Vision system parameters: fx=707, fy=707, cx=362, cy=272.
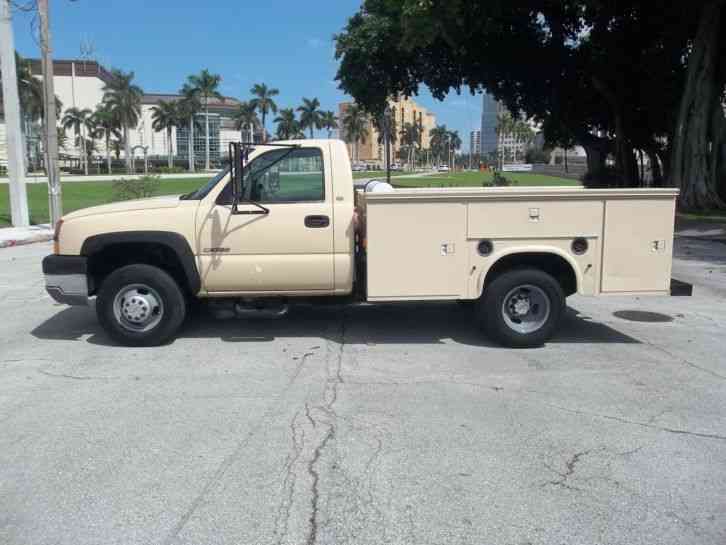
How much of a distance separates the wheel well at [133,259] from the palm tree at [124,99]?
108952mm

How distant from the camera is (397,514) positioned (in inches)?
147

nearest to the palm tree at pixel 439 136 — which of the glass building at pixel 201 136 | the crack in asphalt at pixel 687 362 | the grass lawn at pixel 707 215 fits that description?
the glass building at pixel 201 136

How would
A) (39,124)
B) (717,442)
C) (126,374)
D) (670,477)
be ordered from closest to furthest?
(670,477), (717,442), (126,374), (39,124)

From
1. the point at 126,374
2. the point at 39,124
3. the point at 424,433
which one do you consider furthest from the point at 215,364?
the point at 39,124

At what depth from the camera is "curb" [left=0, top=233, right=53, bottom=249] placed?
17.4 meters

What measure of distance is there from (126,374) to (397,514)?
3428 millimetres

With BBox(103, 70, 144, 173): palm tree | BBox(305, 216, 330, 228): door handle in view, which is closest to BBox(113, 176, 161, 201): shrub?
BBox(305, 216, 330, 228): door handle

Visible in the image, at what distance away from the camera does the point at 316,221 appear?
22.6 feet

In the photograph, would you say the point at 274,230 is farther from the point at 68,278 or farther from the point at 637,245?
the point at 637,245

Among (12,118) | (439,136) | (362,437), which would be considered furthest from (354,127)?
(362,437)

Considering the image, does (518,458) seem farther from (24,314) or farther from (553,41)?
(553,41)

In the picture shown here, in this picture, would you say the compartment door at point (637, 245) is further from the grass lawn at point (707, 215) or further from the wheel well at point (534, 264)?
the grass lawn at point (707, 215)

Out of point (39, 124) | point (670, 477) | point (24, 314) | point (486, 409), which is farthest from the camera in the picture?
point (39, 124)

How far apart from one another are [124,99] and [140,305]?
368ft
